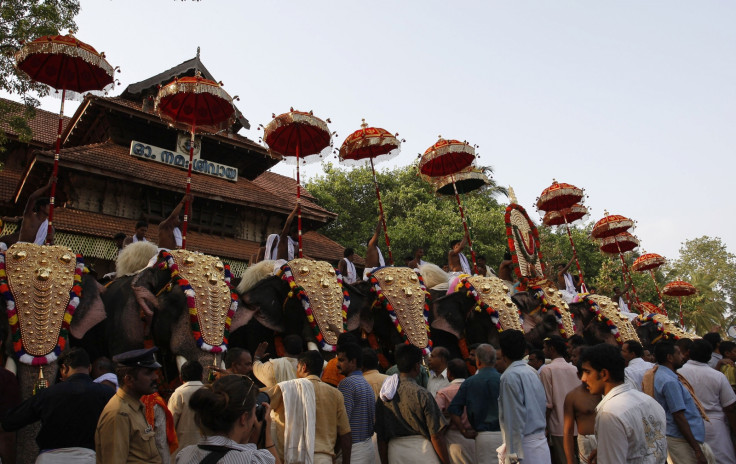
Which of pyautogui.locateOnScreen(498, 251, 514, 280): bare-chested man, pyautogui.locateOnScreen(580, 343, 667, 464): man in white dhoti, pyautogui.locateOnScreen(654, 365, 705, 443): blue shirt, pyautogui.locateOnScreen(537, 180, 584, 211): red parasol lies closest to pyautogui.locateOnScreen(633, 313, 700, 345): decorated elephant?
pyautogui.locateOnScreen(537, 180, 584, 211): red parasol

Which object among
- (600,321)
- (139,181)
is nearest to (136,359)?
(600,321)

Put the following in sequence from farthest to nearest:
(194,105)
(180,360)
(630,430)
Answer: (194,105)
(180,360)
(630,430)

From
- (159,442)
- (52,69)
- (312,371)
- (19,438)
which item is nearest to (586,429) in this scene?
Answer: (312,371)

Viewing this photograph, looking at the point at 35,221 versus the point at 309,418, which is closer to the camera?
the point at 309,418

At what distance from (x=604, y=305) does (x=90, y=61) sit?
10.1 m

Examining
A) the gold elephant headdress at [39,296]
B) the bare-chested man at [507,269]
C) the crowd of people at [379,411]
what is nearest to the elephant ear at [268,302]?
the crowd of people at [379,411]

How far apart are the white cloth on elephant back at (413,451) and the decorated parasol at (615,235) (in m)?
13.4

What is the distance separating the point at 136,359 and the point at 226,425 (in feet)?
3.63

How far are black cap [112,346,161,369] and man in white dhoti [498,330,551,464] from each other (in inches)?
94.3

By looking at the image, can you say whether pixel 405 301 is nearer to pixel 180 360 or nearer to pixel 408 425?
pixel 180 360

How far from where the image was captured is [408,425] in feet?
14.7

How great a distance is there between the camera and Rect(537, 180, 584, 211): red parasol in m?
14.1

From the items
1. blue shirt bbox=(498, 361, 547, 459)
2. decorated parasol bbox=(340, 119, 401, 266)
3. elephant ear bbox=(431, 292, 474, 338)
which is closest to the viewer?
blue shirt bbox=(498, 361, 547, 459)

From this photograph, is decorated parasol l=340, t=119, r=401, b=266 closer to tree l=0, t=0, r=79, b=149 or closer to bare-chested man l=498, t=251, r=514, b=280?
bare-chested man l=498, t=251, r=514, b=280
